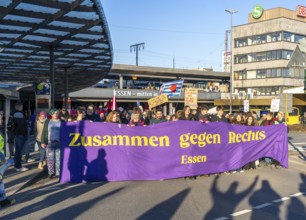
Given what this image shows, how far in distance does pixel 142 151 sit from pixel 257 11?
62017 millimetres

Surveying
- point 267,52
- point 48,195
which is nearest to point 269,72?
point 267,52

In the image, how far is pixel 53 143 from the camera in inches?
383

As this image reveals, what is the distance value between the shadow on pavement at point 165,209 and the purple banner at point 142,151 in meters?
1.87

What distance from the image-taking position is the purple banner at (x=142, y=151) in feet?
30.7

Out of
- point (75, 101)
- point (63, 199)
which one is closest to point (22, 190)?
point (63, 199)

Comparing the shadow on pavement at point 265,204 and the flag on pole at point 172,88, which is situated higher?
the flag on pole at point 172,88

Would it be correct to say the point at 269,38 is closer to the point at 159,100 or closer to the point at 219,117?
the point at 159,100

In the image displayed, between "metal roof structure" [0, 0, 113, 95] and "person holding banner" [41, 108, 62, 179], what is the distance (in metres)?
2.95

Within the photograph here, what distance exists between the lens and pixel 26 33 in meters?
13.0

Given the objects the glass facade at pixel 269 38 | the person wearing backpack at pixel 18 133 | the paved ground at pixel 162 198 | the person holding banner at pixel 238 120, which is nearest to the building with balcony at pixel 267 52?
the glass facade at pixel 269 38

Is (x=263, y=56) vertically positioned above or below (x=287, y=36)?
below

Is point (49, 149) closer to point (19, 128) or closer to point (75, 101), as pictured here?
point (19, 128)

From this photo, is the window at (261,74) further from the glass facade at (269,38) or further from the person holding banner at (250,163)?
the person holding banner at (250,163)

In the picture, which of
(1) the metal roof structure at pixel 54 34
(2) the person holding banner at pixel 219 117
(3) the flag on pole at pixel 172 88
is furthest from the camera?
(3) the flag on pole at pixel 172 88
